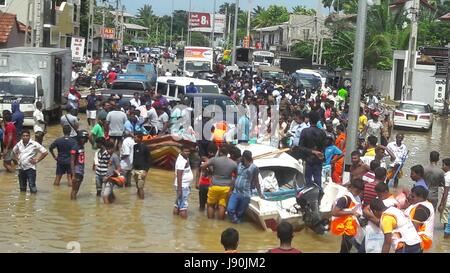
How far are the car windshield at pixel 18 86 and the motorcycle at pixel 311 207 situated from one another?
1385 centimetres

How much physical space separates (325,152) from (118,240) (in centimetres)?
535

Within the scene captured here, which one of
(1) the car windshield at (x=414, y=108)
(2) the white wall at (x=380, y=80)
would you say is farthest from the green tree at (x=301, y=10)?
(1) the car windshield at (x=414, y=108)

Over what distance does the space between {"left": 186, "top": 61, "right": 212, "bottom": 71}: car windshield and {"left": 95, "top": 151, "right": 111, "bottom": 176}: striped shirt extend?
40724mm

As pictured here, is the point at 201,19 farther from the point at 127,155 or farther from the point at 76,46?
the point at 127,155

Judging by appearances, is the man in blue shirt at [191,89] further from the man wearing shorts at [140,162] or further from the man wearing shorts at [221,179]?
the man wearing shorts at [221,179]

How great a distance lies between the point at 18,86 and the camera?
24750 mm

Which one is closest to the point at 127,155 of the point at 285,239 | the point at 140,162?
the point at 140,162

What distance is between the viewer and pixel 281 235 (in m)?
6.95

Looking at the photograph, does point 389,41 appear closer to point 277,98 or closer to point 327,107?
point 277,98

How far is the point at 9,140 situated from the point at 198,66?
38832 millimetres

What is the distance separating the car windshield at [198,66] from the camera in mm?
55469

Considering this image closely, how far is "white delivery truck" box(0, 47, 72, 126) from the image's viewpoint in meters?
24.4

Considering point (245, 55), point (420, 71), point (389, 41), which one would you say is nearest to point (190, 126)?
point (420, 71)

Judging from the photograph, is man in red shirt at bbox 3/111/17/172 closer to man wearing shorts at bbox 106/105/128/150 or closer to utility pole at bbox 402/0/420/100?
man wearing shorts at bbox 106/105/128/150
